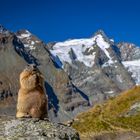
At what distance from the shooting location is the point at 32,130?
13.0m

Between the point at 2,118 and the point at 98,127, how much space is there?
3224 cm

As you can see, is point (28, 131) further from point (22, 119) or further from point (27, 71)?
point (27, 71)

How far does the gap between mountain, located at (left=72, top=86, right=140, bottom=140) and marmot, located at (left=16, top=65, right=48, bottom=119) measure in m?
21.2

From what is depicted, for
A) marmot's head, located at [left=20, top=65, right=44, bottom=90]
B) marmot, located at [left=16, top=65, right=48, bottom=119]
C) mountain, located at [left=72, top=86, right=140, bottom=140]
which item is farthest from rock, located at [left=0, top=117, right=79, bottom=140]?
mountain, located at [left=72, top=86, right=140, bottom=140]

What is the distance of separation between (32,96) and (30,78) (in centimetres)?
54

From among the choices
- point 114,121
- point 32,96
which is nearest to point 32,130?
point 32,96

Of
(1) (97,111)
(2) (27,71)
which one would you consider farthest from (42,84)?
(1) (97,111)

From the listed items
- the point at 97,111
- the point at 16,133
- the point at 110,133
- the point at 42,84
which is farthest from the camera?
the point at 97,111

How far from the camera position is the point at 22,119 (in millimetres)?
13203

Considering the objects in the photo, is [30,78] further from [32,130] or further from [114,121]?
[114,121]

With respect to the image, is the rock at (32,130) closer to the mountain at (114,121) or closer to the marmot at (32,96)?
the marmot at (32,96)

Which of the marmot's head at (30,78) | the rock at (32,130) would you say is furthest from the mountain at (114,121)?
the rock at (32,130)

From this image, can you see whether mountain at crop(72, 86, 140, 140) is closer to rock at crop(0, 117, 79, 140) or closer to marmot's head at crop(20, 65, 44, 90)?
marmot's head at crop(20, 65, 44, 90)

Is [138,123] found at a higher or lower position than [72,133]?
higher
